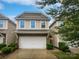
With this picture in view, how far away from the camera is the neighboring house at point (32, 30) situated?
3488 cm

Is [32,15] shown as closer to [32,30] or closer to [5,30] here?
[32,30]

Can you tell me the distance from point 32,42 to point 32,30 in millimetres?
2315

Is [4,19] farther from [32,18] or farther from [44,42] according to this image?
[44,42]

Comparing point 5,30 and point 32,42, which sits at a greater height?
Answer: point 5,30

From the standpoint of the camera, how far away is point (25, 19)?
1423 inches

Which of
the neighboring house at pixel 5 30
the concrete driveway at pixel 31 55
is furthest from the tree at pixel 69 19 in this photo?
the neighboring house at pixel 5 30

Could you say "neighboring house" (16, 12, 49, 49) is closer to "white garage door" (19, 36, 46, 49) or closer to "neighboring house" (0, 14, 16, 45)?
"white garage door" (19, 36, 46, 49)

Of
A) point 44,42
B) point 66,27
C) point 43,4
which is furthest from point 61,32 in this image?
point 44,42

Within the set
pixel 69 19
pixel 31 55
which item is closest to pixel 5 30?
pixel 31 55

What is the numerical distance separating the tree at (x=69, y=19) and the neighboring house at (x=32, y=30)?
19794mm

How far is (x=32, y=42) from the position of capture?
35094mm

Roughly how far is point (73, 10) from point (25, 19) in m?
22.4

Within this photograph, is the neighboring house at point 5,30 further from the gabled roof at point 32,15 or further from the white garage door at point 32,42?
the white garage door at point 32,42

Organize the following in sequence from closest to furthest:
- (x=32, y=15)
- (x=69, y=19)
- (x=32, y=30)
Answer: (x=69, y=19), (x=32, y=30), (x=32, y=15)
